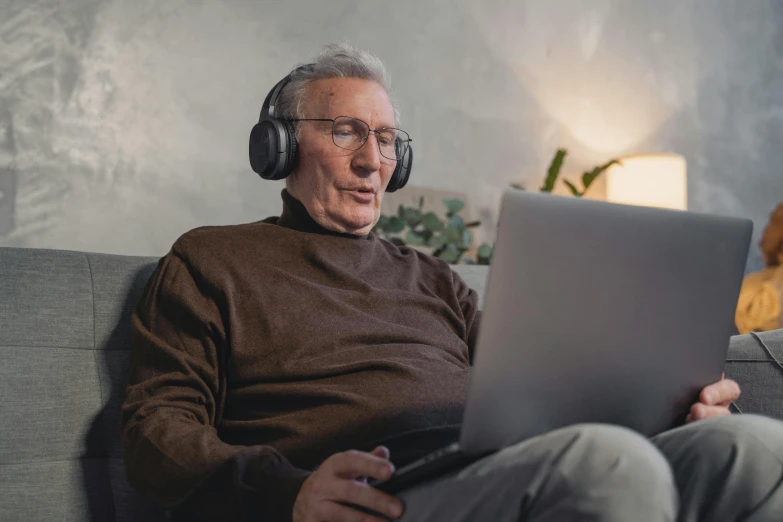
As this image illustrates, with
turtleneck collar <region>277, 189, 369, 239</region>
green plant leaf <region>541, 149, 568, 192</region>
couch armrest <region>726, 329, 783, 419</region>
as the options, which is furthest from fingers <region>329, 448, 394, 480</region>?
green plant leaf <region>541, 149, 568, 192</region>

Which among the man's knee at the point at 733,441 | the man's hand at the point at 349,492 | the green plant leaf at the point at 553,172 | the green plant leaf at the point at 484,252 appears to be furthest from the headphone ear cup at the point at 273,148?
the green plant leaf at the point at 553,172

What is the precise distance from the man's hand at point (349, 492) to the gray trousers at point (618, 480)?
0.09ft

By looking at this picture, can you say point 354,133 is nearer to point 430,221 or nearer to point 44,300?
point 44,300

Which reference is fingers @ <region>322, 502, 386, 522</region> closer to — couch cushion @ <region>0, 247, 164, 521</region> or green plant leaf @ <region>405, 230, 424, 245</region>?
couch cushion @ <region>0, 247, 164, 521</region>

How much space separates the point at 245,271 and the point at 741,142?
3.61 metres

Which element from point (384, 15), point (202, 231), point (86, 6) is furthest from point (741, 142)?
point (202, 231)

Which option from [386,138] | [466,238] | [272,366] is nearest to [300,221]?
[386,138]

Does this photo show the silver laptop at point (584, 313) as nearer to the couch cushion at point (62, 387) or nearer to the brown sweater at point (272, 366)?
the brown sweater at point (272, 366)

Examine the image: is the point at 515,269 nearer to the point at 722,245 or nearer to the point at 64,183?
the point at 722,245

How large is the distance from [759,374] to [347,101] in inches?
35.7

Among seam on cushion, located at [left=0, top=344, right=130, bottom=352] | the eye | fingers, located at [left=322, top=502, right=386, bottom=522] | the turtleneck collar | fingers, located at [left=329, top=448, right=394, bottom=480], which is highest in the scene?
the eye

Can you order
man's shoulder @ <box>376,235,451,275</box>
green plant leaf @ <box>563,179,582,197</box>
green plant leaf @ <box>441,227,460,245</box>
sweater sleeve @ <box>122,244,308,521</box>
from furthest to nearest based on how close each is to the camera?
green plant leaf @ <box>563,179,582,197</box>, green plant leaf @ <box>441,227,460,245</box>, man's shoulder @ <box>376,235,451,275</box>, sweater sleeve @ <box>122,244,308,521</box>

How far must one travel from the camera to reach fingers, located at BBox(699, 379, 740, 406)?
100 centimetres

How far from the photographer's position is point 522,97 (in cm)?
338
